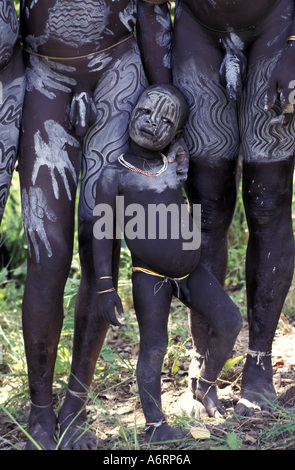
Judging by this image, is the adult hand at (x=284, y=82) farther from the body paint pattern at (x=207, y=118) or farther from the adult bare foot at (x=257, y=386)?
the adult bare foot at (x=257, y=386)

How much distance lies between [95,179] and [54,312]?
2.01 feet

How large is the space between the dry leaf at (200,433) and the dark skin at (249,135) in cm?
32

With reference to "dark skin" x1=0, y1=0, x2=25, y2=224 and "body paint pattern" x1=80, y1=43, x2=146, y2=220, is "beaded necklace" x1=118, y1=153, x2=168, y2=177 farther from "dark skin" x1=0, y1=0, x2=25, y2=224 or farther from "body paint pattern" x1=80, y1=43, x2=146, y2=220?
"dark skin" x1=0, y1=0, x2=25, y2=224

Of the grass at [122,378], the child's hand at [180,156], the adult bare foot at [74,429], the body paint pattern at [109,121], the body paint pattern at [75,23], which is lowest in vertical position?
the grass at [122,378]

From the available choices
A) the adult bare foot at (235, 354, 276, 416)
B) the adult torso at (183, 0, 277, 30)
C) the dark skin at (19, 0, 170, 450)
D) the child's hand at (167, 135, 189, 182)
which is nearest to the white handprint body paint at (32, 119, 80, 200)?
the dark skin at (19, 0, 170, 450)

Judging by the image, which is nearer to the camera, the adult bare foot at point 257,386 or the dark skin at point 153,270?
the dark skin at point 153,270

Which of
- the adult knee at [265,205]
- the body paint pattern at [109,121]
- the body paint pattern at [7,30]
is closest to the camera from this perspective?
the body paint pattern at [7,30]

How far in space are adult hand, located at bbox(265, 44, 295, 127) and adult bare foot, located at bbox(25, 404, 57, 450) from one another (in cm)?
168

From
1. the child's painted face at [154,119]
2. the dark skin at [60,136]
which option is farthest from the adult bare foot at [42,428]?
the child's painted face at [154,119]

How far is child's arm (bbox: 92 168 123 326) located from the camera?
2841 mm

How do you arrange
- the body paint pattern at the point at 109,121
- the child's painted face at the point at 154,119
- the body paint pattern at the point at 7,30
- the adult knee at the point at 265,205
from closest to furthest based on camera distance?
1. the body paint pattern at the point at 7,30
2. the child's painted face at the point at 154,119
3. the body paint pattern at the point at 109,121
4. the adult knee at the point at 265,205

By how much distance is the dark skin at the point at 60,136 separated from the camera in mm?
2893

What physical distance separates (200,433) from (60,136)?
141 cm

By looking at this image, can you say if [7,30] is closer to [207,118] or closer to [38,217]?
[38,217]
